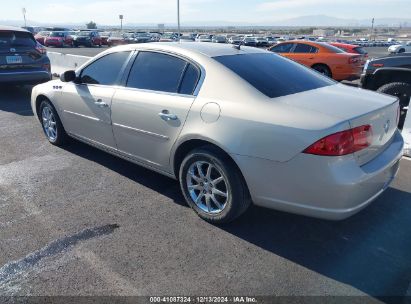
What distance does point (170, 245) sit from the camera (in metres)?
3.13

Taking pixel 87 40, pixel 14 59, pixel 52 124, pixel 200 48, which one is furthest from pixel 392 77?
pixel 87 40

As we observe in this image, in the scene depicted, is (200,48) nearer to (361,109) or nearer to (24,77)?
(361,109)

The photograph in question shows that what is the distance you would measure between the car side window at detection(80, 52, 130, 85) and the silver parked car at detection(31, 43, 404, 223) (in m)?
0.02

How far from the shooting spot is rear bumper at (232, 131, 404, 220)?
270cm

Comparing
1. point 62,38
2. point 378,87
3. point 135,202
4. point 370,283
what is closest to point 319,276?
point 370,283

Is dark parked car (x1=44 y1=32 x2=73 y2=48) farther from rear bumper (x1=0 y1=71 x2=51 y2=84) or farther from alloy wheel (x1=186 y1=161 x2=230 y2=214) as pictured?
alloy wheel (x1=186 y1=161 x2=230 y2=214)

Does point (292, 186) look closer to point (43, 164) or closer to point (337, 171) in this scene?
point (337, 171)

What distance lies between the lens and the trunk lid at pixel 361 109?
2874 millimetres

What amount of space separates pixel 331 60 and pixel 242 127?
997cm

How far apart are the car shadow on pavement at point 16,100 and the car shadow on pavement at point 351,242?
6.17 m

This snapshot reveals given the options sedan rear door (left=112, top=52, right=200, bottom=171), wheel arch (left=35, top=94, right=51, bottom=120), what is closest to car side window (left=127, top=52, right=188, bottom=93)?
sedan rear door (left=112, top=52, right=200, bottom=171)

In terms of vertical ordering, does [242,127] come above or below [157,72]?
below

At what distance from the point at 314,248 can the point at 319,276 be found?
1.22 ft

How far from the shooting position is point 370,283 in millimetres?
2703
